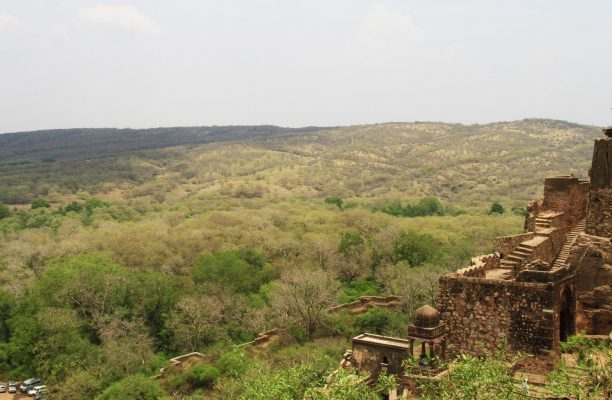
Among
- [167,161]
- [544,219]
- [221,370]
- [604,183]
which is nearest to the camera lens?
[604,183]

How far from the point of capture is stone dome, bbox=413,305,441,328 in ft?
45.8

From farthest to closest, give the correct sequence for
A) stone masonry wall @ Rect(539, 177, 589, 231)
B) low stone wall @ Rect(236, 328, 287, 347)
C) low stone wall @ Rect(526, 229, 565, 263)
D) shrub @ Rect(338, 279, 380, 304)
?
shrub @ Rect(338, 279, 380, 304) < low stone wall @ Rect(236, 328, 287, 347) < stone masonry wall @ Rect(539, 177, 589, 231) < low stone wall @ Rect(526, 229, 565, 263)

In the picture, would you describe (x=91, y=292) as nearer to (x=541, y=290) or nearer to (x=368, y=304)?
(x=368, y=304)

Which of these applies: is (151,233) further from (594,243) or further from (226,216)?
(594,243)

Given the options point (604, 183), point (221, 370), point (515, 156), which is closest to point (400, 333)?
point (221, 370)

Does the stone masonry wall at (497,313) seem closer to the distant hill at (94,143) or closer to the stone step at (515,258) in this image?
the stone step at (515,258)

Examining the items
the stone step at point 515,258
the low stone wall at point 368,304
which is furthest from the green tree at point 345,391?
the low stone wall at point 368,304

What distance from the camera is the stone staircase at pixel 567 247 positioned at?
551 inches

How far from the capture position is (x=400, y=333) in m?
33.4

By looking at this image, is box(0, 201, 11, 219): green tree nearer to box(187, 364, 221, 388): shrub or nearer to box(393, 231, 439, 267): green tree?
box(393, 231, 439, 267): green tree

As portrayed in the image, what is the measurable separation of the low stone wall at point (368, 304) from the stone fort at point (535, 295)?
76.3 ft

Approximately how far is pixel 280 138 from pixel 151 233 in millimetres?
112106

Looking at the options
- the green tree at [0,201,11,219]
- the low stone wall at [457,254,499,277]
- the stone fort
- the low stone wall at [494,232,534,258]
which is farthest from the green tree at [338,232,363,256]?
the green tree at [0,201,11,219]

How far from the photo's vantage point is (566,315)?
13.0 metres
